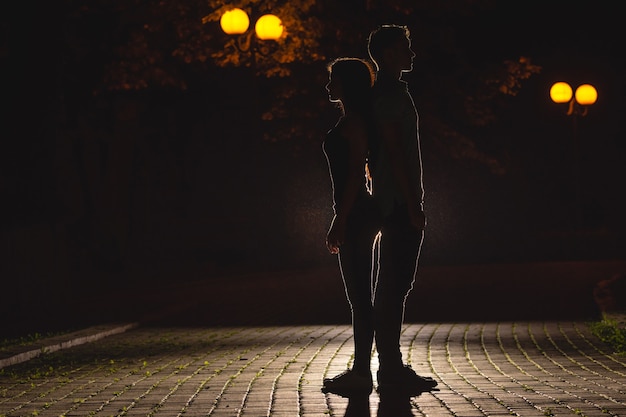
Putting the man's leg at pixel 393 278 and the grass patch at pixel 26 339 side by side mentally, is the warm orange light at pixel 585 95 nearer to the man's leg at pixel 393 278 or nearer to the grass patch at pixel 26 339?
the grass patch at pixel 26 339

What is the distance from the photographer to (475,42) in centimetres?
3788

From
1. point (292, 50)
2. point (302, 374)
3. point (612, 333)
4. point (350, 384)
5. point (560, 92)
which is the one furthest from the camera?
point (560, 92)

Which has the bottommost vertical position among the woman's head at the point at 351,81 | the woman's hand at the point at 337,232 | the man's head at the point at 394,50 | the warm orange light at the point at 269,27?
the woman's hand at the point at 337,232

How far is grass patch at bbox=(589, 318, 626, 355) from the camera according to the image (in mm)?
11576

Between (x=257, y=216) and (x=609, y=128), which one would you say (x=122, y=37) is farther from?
(x=609, y=128)

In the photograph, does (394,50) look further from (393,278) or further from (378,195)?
(393,278)

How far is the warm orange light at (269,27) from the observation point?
20672 mm

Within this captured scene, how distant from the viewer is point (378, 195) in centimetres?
811

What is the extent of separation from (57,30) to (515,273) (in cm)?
1194

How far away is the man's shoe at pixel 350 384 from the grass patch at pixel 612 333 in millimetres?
3396

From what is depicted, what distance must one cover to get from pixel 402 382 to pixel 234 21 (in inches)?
514

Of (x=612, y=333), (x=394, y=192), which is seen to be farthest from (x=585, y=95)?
(x=394, y=192)

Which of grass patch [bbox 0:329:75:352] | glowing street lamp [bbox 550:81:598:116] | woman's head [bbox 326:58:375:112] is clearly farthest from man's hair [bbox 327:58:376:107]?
glowing street lamp [bbox 550:81:598:116]

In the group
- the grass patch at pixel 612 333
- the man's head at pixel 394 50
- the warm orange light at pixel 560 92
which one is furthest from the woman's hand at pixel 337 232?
the warm orange light at pixel 560 92
